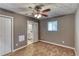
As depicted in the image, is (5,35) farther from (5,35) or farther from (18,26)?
(18,26)

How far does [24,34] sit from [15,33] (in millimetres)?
246

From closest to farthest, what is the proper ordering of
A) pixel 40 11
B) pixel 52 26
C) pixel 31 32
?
pixel 40 11 → pixel 52 26 → pixel 31 32

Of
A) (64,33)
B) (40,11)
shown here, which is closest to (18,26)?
(40,11)

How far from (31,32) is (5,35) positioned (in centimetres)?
72

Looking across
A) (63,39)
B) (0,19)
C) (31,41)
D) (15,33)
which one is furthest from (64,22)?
(0,19)

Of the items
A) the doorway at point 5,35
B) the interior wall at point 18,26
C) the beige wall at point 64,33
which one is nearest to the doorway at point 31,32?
the interior wall at point 18,26

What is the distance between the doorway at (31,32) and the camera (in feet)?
7.46

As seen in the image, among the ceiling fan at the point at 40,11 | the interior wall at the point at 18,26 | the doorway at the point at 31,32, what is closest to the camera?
the ceiling fan at the point at 40,11

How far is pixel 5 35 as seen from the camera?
6.61ft

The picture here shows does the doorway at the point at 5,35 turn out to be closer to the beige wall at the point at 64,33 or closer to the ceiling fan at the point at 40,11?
the ceiling fan at the point at 40,11

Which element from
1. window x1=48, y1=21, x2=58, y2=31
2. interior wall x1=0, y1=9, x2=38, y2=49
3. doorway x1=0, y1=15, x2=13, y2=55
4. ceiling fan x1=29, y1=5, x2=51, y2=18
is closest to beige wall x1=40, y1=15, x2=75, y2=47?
window x1=48, y1=21, x2=58, y2=31

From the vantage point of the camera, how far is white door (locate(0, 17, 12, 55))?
1.90m

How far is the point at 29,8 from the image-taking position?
6.16 ft

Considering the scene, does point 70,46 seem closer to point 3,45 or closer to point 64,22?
point 64,22
